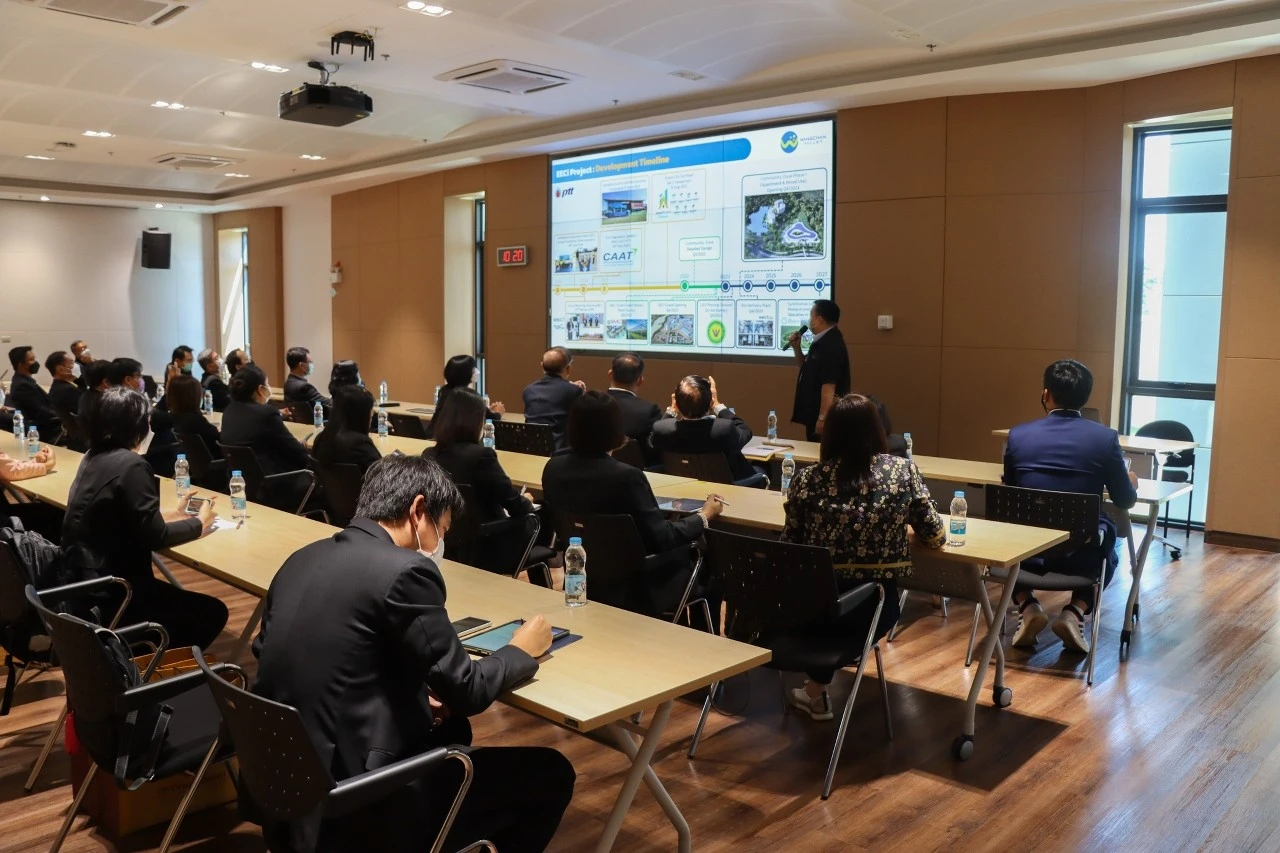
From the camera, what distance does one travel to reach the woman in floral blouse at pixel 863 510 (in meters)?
3.57

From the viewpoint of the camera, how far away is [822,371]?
759 cm

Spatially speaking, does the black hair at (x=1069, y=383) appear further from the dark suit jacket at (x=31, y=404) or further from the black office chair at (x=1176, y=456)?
the dark suit jacket at (x=31, y=404)

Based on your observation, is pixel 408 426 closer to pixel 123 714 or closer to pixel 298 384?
pixel 298 384

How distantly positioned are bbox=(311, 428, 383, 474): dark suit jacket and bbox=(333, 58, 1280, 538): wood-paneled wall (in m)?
4.95

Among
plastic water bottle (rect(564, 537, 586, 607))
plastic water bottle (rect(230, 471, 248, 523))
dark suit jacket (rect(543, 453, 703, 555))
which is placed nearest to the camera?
plastic water bottle (rect(564, 537, 586, 607))

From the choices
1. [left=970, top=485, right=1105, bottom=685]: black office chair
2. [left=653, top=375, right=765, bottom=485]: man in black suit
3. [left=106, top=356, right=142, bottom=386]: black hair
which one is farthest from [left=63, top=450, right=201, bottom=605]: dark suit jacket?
[left=106, top=356, right=142, bottom=386]: black hair

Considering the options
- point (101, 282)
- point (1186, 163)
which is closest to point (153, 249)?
point (101, 282)

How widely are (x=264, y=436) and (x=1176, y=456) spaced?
20.3ft

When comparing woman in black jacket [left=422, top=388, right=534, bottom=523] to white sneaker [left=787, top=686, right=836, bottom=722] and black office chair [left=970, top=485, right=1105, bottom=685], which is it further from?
black office chair [left=970, top=485, right=1105, bottom=685]

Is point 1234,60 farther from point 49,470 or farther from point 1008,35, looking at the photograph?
point 49,470

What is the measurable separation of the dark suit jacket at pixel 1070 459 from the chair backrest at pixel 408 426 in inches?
180

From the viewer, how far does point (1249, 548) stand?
7.07m

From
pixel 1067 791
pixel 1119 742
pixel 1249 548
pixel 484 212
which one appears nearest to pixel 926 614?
pixel 1119 742

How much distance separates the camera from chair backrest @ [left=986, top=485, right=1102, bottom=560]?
14.1ft
